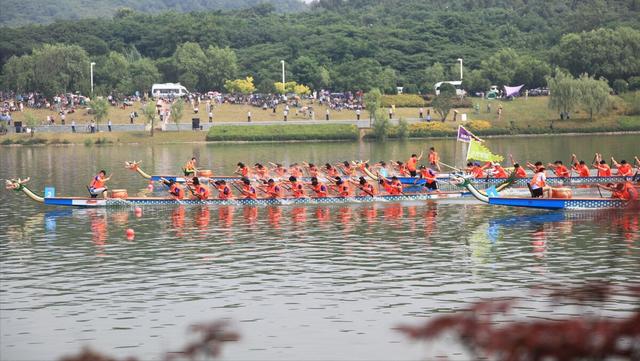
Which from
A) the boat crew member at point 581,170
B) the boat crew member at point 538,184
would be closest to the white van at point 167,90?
the boat crew member at point 581,170

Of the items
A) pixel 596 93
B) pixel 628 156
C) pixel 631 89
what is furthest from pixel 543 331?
pixel 631 89

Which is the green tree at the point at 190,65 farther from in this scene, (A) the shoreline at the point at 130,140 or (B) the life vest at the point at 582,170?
(B) the life vest at the point at 582,170

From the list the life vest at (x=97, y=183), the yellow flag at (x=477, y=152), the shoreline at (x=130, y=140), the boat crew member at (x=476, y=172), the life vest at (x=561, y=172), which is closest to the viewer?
the life vest at (x=97, y=183)

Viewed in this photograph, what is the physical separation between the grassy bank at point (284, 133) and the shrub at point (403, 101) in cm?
1550

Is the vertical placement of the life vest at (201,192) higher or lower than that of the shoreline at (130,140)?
lower

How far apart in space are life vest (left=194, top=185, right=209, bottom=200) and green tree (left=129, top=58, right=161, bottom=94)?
76.4 meters

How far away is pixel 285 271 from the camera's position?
28.1m

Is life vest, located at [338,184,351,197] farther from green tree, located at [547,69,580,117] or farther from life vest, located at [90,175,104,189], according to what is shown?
green tree, located at [547,69,580,117]

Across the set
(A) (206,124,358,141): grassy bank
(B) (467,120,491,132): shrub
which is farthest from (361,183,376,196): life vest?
(B) (467,120,491,132): shrub

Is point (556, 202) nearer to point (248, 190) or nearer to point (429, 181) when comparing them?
point (429, 181)

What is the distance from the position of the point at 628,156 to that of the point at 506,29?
286 ft

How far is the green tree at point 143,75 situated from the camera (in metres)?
116

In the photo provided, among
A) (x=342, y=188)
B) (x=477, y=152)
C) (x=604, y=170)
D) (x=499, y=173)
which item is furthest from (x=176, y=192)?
(x=604, y=170)

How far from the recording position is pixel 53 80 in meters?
111
